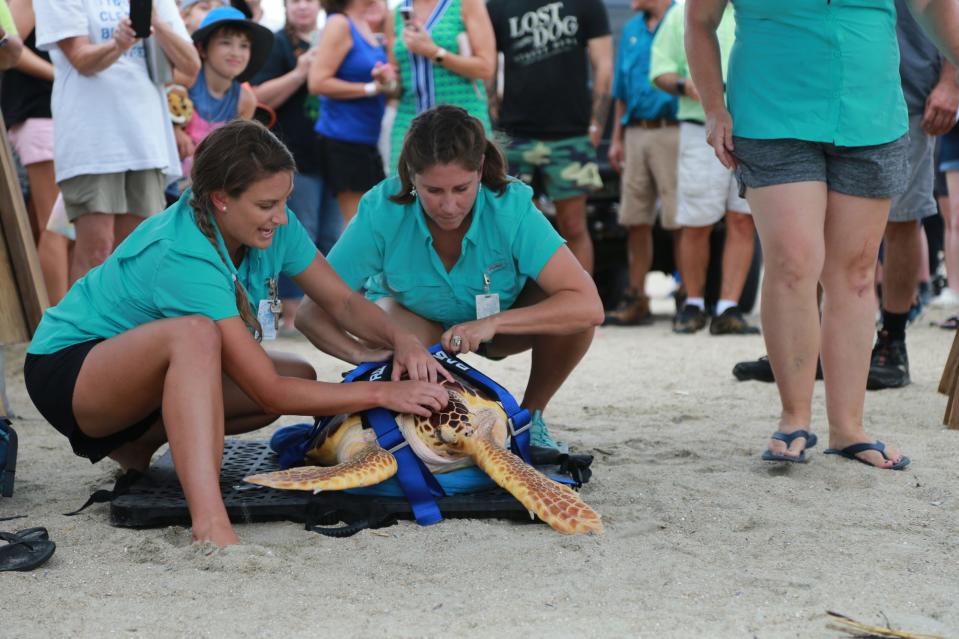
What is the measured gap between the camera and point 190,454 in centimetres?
243

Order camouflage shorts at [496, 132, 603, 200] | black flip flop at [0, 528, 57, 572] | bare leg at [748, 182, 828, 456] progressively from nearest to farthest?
black flip flop at [0, 528, 57, 572] < bare leg at [748, 182, 828, 456] < camouflage shorts at [496, 132, 603, 200]

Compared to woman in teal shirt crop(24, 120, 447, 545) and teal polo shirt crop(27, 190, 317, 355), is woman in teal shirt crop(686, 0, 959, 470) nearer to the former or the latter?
woman in teal shirt crop(24, 120, 447, 545)

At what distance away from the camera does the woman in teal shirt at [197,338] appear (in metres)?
2.44

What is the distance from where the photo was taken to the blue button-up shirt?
6379 millimetres

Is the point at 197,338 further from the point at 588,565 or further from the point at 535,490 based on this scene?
the point at 588,565

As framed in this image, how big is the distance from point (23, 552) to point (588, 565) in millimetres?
1207

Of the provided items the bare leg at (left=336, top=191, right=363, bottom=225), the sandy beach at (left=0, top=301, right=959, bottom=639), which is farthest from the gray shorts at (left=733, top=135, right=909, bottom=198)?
the bare leg at (left=336, top=191, right=363, bottom=225)

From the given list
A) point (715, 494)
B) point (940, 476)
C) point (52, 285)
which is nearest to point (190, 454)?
point (715, 494)

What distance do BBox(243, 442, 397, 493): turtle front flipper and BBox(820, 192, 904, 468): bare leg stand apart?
54.0 inches

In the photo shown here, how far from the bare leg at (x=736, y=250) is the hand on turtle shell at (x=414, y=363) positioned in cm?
349

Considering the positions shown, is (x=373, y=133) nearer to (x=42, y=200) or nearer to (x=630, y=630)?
(x=42, y=200)

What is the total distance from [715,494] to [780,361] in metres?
0.50

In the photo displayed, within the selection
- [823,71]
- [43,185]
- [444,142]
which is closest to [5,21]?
[43,185]

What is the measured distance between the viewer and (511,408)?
291 centimetres
